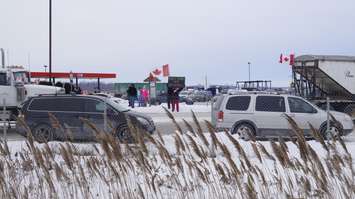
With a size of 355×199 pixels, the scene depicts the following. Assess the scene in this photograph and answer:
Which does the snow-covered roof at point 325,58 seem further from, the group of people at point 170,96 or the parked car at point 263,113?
the group of people at point 170,96

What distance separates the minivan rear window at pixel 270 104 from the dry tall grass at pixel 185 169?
1032cm

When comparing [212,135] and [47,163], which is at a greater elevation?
[212,135]

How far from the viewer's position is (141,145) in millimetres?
4402

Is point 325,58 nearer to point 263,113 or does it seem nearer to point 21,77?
point 263,113

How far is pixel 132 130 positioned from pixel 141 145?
0.26 metres

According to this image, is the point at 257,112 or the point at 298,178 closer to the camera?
A: the point at 298,178

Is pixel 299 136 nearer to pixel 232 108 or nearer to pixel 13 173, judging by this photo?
pixel 13 173

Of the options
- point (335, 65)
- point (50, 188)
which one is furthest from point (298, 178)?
point (335, 65)

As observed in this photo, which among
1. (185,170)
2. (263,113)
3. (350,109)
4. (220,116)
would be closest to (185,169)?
(185,170)

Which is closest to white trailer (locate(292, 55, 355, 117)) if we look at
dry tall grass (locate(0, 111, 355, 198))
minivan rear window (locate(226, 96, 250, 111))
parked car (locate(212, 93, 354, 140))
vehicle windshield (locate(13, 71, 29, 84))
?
parked car (locate(212, 93, 354, 140))

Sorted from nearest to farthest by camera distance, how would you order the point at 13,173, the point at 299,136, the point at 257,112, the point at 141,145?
the point at 299,136 < the point at 141,145 < the point at 13,173 < the point at 257,112

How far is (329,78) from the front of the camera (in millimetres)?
24000

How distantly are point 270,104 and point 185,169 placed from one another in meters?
10.8

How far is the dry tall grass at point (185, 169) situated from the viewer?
425 cm
